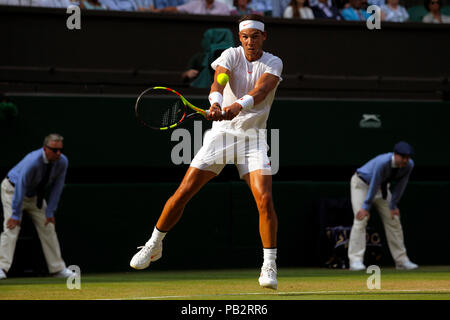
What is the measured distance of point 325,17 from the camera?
14.1 m

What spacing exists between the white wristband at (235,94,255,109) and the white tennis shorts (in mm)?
454

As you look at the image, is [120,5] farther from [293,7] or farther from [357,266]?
[357,266]

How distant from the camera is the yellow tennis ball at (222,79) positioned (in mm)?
7568

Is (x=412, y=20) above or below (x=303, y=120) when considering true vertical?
above

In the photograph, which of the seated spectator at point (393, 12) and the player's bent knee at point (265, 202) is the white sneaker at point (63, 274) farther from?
the seated spectator at point (393, 12)

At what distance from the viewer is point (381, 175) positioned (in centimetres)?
1230

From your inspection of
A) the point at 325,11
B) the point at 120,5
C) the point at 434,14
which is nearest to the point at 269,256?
the point at 120,5

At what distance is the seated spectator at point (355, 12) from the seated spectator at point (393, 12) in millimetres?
319

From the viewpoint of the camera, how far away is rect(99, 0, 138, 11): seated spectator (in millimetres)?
13393

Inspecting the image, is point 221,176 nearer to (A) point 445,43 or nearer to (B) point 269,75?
(A) point 445,43

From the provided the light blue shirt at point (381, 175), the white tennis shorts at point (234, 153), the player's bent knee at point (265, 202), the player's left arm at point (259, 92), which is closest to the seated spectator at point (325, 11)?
the light blue shirt at point (381, 175)

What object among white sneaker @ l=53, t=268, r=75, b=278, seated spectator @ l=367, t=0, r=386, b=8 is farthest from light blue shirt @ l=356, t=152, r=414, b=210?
white sneaker @ l=53, t=268, r=75, b=278

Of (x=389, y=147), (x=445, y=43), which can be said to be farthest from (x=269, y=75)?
(x=445, y=43)

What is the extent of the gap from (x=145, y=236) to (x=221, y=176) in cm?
161
